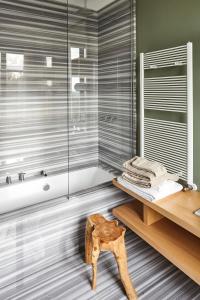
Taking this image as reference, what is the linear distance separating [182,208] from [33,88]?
7.17 ft

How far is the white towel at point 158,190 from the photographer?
2.02 metres

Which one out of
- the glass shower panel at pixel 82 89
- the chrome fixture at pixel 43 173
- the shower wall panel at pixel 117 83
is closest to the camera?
the shower wall panel at pixel 117 83

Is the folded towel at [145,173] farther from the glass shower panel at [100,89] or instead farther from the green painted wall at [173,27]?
the glass shower panel at [100,89]

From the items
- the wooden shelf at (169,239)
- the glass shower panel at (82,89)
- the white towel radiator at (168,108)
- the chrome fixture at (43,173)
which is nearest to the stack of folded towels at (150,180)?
the white towel radiator at (168,108)

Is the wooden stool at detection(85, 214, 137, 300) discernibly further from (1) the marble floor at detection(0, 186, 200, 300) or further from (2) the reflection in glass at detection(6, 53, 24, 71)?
(2) the reflection in glass at detection(6, 53, 24, 71)

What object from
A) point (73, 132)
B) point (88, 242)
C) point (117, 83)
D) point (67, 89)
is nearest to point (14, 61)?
point (67, 89)

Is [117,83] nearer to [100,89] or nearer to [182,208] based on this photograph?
[100,89]

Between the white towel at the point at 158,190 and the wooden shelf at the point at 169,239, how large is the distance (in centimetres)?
31

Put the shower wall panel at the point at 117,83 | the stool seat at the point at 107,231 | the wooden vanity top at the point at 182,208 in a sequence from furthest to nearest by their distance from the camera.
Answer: the shower wall panel at the point at 117,83 < the stool seat at the point at 107,231 < the wooden vanity top at the point at 182,208

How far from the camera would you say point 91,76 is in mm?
3352

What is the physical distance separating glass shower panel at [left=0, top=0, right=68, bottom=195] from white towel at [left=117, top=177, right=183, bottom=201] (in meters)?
1.39

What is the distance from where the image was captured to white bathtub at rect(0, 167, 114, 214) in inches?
112

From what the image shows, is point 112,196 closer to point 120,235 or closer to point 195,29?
point 120,235

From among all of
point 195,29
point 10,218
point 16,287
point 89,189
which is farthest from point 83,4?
point 16,287
